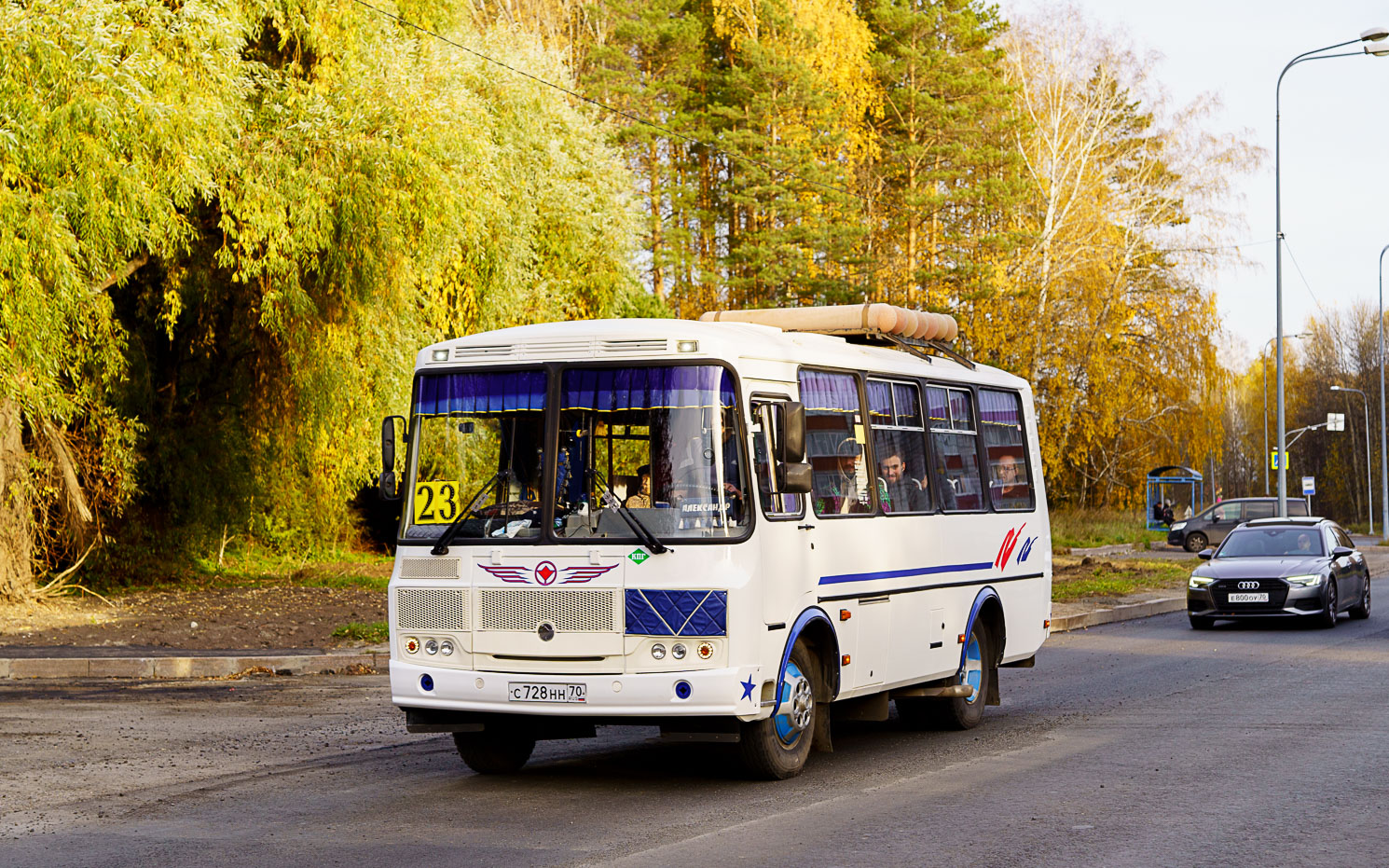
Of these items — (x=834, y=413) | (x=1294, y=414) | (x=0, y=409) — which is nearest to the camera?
(x=834, y=413)

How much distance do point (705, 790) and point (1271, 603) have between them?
47.5 feet

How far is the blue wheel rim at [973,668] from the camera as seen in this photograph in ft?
40.1

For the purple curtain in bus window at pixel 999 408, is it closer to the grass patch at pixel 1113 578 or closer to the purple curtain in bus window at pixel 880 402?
the purple curtain in bus window at pixel 880 402

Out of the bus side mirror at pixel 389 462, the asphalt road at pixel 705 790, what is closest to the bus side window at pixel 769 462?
the asphalt road at pixel 705 790

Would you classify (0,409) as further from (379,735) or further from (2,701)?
(379,735)

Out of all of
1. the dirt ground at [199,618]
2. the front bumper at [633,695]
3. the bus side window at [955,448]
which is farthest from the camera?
the dirt ground at [199,618]

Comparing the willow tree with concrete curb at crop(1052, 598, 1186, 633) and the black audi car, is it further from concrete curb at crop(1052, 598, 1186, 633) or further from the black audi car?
the black audi car

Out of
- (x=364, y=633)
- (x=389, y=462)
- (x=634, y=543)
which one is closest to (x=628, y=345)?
(x=634, y=543)

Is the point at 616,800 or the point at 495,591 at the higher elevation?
the point at 495,591

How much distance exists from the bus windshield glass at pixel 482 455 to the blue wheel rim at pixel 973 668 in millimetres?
4373

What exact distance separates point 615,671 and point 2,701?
7485 millimetres

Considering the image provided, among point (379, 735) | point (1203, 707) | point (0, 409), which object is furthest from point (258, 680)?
point (1203, 707)

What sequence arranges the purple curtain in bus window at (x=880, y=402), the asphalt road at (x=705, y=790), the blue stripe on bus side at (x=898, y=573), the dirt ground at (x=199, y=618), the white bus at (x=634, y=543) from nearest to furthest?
1. the asphalt road at (x=705, y=790)
2. the white bus at (x=634, y=543)
3. the blue stripe on bus side at (x=898, y=573)
4. the purple curtain in bus window at (x=880, y=402)
5. the dirt ground at (x=199, y=618)

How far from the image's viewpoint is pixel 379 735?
1188cm
